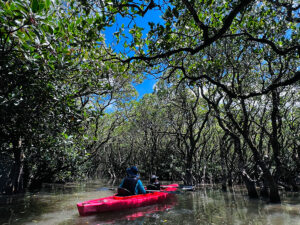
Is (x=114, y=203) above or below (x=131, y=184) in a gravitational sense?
below

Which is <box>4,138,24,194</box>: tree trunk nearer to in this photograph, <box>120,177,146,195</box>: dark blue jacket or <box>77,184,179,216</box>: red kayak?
<box>77,184,179,216</box>: red kayak

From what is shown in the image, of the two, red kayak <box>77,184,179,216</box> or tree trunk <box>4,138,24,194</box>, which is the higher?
tree trunk <box>4,138,24,194</box>

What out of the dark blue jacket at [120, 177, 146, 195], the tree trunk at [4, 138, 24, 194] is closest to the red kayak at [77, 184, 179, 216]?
the dark blue jacket at [120, 177, 146, 195]

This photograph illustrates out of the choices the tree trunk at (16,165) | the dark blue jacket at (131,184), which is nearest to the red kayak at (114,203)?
the dark blue jacket at (131,184)

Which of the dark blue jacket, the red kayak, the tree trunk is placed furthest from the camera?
the tree trunk

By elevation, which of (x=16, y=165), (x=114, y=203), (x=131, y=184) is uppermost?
(x=16, y=165)

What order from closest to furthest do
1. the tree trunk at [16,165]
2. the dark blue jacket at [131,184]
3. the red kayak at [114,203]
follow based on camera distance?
the red kayak at [114,203] → the dark blue jacket at [131,184] → the tree trunk at [16,165]

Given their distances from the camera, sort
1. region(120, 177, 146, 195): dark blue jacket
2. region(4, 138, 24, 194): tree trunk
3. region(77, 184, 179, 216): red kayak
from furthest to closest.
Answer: region(4, 138, 24, 194): tree trunk, region(120, 177, 146, 195): dark blue jacket, region(77, 184, 179, 216): red kayak

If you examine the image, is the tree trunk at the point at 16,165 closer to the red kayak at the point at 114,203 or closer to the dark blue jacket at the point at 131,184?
the red kayak at the point at 114,203

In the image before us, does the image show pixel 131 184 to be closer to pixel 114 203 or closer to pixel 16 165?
pixel 114 203

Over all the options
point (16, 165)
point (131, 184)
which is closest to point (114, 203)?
point (131, 184)

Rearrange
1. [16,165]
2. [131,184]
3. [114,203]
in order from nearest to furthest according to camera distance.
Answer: [114,203]
[131,184]
[16,165]

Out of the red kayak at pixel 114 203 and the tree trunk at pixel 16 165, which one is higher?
the tree trunk at pixel 16 165

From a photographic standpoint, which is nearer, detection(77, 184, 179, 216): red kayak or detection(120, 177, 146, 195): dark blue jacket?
detection(77, 184, 179, 216): red kayak
